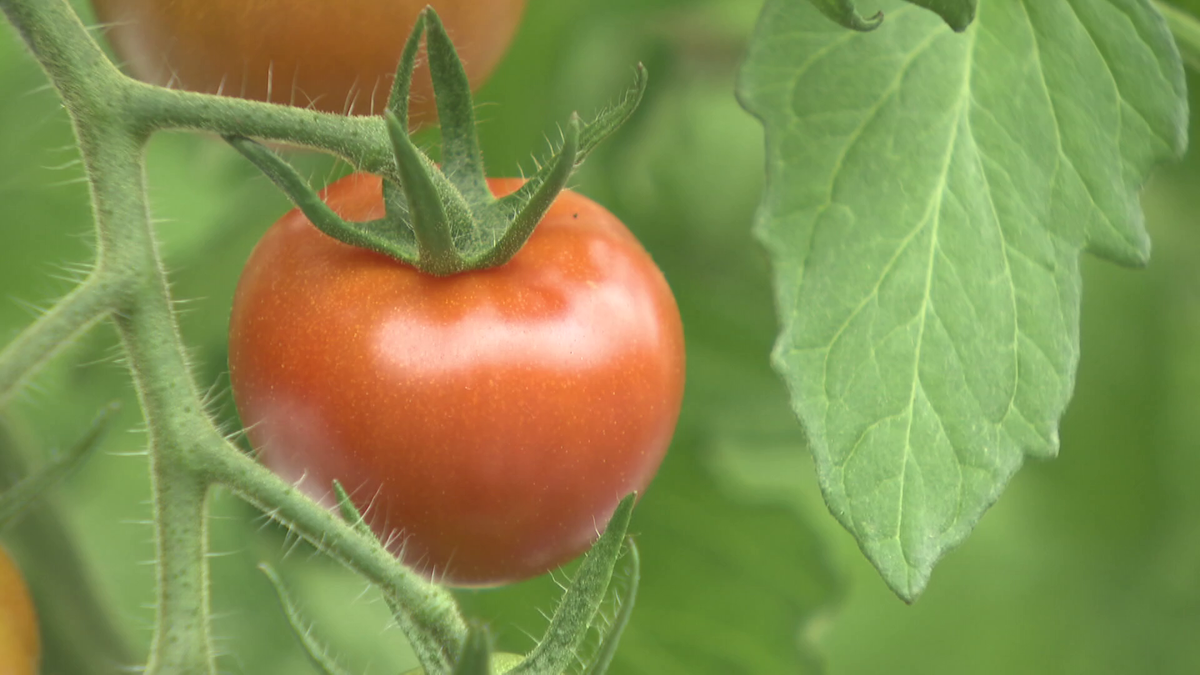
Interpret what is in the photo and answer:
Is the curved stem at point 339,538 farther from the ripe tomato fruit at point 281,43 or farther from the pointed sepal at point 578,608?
the ripe tomato fruit at point 281,43

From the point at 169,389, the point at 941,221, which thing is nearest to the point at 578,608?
the point at 169,389

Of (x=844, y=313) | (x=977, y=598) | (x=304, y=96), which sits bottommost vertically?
(x=977, y=598)

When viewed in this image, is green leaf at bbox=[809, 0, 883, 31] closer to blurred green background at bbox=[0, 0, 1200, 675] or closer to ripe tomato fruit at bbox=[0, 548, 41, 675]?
blurred green background at bbox=[0, 0, 1200, 675]

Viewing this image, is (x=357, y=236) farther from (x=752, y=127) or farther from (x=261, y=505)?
(x=752, y=127)

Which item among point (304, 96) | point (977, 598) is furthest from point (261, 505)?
point (977, 598)

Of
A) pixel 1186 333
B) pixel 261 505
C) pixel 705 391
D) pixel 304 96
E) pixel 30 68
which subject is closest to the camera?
pixel 261 505

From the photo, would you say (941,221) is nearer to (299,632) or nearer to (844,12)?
(844,12)

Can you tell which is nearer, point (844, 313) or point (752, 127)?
point (844, 313)
